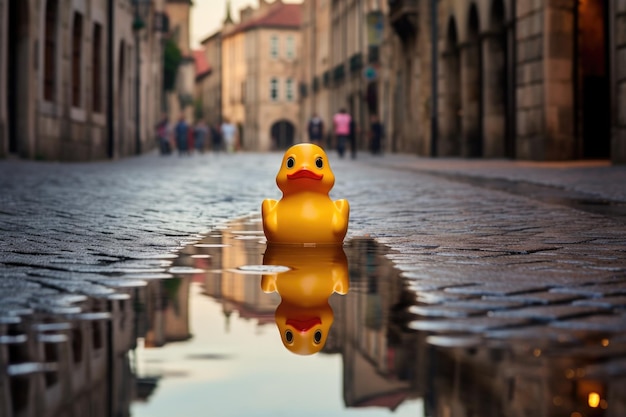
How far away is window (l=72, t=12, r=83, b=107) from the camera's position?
97.2 feet

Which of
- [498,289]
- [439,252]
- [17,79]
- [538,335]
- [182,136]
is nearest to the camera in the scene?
[538,335]

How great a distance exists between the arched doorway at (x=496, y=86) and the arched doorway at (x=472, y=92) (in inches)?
84.7

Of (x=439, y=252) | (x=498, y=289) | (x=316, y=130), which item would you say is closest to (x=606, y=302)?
(x=498, y=289)

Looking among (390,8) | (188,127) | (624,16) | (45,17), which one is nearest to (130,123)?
(188,127)

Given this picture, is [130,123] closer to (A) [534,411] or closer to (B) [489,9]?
(B) [489,9]

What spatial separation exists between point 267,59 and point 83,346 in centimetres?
9698

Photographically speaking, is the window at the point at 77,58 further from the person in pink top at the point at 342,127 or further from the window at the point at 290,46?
the window at the point at 290,46

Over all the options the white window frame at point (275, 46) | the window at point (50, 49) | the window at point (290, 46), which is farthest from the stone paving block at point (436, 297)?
the window at point (290, 46)

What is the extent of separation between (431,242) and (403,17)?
3566cm

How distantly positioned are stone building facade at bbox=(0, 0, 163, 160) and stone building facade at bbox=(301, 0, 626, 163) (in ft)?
31.3

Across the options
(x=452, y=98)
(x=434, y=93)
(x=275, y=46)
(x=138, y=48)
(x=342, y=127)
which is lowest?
(x=342, y=127)

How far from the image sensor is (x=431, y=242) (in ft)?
23.0

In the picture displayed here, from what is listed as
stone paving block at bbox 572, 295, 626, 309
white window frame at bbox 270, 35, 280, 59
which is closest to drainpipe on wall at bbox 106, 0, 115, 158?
stone paving block at bbox 572, 295, 626, 309

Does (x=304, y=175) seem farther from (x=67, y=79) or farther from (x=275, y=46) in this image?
(x=275, y=46)
